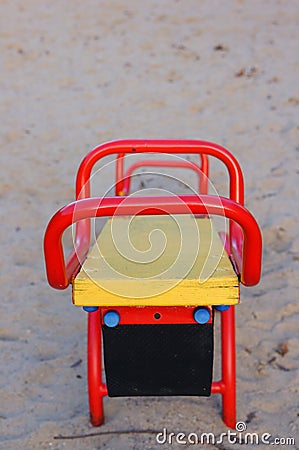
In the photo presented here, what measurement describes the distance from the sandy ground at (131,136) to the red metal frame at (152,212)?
160 mm

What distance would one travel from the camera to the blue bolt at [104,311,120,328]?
1.37 meters

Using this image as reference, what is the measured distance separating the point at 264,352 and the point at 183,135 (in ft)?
6.46

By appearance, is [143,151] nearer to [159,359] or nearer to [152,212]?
[152,212]

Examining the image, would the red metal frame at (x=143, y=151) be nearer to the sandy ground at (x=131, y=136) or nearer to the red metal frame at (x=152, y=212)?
the red metal frame at (x=152, y=212)

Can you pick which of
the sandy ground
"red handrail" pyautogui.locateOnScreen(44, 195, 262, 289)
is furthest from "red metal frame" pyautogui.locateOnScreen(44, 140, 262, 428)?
the sandy ground

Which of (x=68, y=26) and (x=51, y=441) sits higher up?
(x=68, y=26)

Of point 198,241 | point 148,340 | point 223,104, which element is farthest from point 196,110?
point 148,340

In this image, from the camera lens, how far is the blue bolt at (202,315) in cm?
136

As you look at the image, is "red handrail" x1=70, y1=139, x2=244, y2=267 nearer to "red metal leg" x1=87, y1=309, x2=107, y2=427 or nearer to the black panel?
"red metal leg" x1=87, y1=309, x2=107, y2=427

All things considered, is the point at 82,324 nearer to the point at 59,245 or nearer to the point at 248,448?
the point at 248,448

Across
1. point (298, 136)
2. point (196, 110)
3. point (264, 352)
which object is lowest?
point (264, 352)

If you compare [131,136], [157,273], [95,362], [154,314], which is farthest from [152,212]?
[131,136]

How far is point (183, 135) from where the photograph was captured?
359cm

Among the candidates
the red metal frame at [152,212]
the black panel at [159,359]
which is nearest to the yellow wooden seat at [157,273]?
the red metal frame at [152,212]
